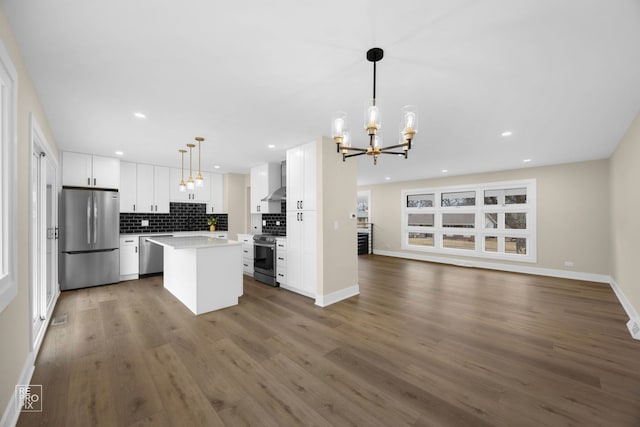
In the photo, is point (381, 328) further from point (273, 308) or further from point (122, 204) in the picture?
point (122, 204)

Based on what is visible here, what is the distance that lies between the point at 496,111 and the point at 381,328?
279 cm

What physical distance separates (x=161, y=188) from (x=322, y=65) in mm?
5194

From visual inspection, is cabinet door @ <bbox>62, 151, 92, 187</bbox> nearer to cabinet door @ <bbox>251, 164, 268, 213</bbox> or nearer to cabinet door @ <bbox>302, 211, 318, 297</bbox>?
cabinet door @ <bbox>251, 164, 268, 213</bbox>

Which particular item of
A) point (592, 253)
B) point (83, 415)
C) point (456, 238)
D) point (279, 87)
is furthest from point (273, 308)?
point (592, 253)

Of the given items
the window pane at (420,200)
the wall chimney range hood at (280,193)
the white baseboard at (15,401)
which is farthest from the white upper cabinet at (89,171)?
the window pane at (420,200)

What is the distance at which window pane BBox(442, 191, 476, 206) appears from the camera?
6.95 m

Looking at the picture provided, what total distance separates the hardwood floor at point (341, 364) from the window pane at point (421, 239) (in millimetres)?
3926

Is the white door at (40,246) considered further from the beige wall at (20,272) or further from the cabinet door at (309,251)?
the cabinet door at (309,251)

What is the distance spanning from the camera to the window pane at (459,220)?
6.94 meters

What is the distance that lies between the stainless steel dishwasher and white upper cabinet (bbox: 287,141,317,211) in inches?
128

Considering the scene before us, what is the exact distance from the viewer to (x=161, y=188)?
5.73 metres

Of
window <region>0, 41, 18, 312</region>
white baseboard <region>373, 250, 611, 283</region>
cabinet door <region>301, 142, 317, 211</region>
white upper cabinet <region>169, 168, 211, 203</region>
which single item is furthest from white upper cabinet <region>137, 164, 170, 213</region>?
white baseboard <region>373, 250, 611, 283</region>

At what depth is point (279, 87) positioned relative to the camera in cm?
235

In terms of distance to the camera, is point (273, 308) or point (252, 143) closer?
point (273, 308)
